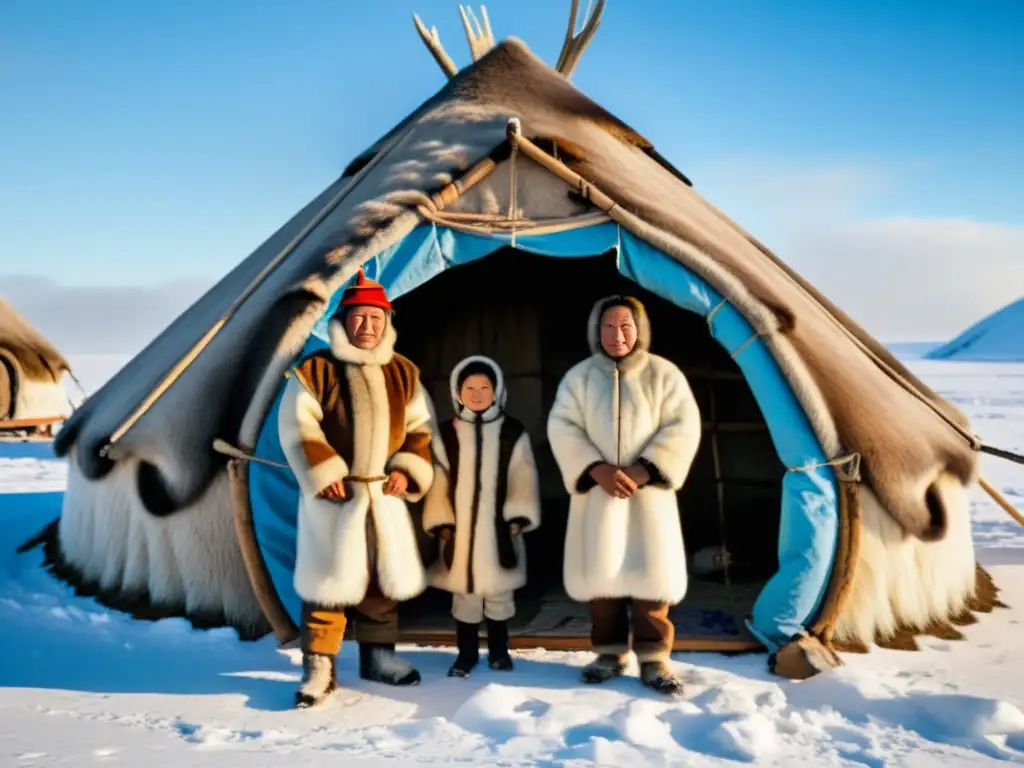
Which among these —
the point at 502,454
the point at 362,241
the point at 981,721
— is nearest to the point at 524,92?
the point at 362,241

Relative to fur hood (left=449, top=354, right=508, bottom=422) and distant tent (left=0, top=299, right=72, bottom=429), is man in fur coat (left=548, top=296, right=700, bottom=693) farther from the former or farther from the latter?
distant tent (left=0, top=299, right=72, bottom=429)

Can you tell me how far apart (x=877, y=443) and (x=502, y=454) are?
56.3 inches

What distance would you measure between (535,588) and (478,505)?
4.97 ft

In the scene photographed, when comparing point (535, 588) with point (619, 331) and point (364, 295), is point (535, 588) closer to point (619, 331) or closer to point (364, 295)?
point (619, 331)

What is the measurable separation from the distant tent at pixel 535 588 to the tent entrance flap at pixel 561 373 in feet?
0.07

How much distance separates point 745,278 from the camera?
11.4 ft

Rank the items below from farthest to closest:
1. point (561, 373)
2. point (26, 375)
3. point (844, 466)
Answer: point (26, 375)
point (561, 373)
point (844, 466)

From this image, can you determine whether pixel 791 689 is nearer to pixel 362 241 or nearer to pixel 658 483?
pixel 658 483

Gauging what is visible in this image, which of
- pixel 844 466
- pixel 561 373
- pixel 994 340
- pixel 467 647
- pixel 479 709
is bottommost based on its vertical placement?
pixel 479 709

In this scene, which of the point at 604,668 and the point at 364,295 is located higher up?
the point at 364,295

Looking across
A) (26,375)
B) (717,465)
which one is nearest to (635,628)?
(717,465)

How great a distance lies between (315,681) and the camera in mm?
2896

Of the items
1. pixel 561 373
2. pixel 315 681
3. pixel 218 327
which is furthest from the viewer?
pixel 561 373

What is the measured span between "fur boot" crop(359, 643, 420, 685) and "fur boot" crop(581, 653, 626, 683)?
594 mm
